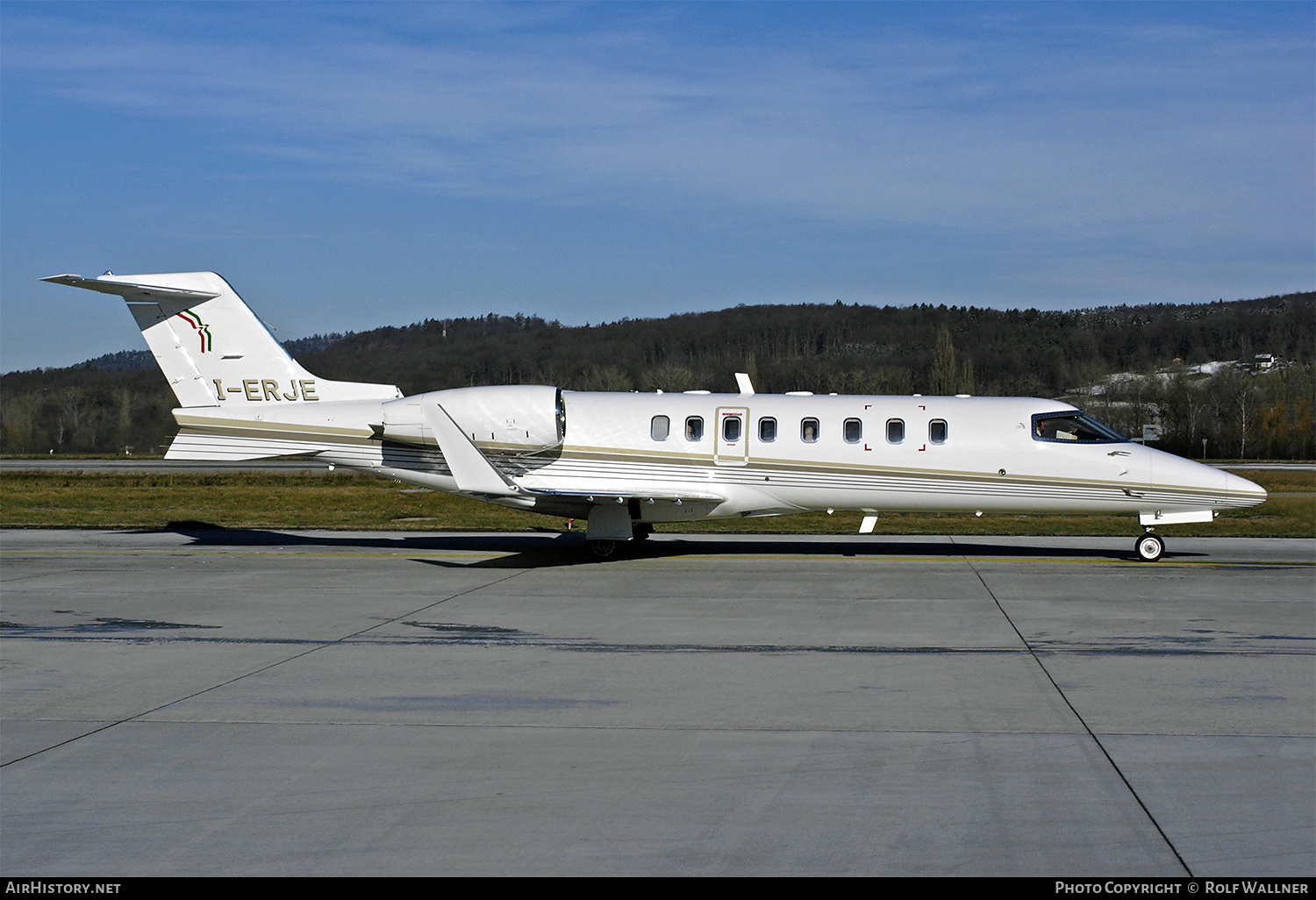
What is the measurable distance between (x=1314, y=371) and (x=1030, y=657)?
83.7 metres

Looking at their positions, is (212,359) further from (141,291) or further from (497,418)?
(497,418)

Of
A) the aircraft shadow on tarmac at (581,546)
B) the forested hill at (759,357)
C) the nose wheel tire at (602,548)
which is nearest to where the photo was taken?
the nose wheel tire at (602,548)

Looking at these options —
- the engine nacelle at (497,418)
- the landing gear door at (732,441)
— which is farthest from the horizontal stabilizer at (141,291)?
the landing gear door at (732,441)

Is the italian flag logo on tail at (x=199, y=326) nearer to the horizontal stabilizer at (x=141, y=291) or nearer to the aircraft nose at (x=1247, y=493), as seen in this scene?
the horizontal stabilizer at (x=141, y=291)

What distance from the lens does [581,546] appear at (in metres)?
20.3

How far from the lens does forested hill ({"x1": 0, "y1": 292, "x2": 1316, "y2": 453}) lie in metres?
74.1

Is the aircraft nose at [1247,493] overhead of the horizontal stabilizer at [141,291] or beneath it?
beneath

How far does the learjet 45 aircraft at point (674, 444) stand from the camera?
1766 centimetres

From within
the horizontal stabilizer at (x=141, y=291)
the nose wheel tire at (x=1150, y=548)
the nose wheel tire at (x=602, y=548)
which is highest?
the horizontal stabilizer at (x=141, y=291)

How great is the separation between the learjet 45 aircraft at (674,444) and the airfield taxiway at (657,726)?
259cm

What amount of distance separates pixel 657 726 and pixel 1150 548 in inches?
516

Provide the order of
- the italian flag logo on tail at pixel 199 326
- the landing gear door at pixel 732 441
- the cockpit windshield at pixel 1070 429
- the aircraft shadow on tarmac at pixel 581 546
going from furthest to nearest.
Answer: the italian flag logo on tail at pixel 199 326 → the aircraft shadow on tarmac at pixel 581 546 → the landing gear door at pixel 732 441 → the cockpit windshield at pixel 1070 429

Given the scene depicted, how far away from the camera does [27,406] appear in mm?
88188
